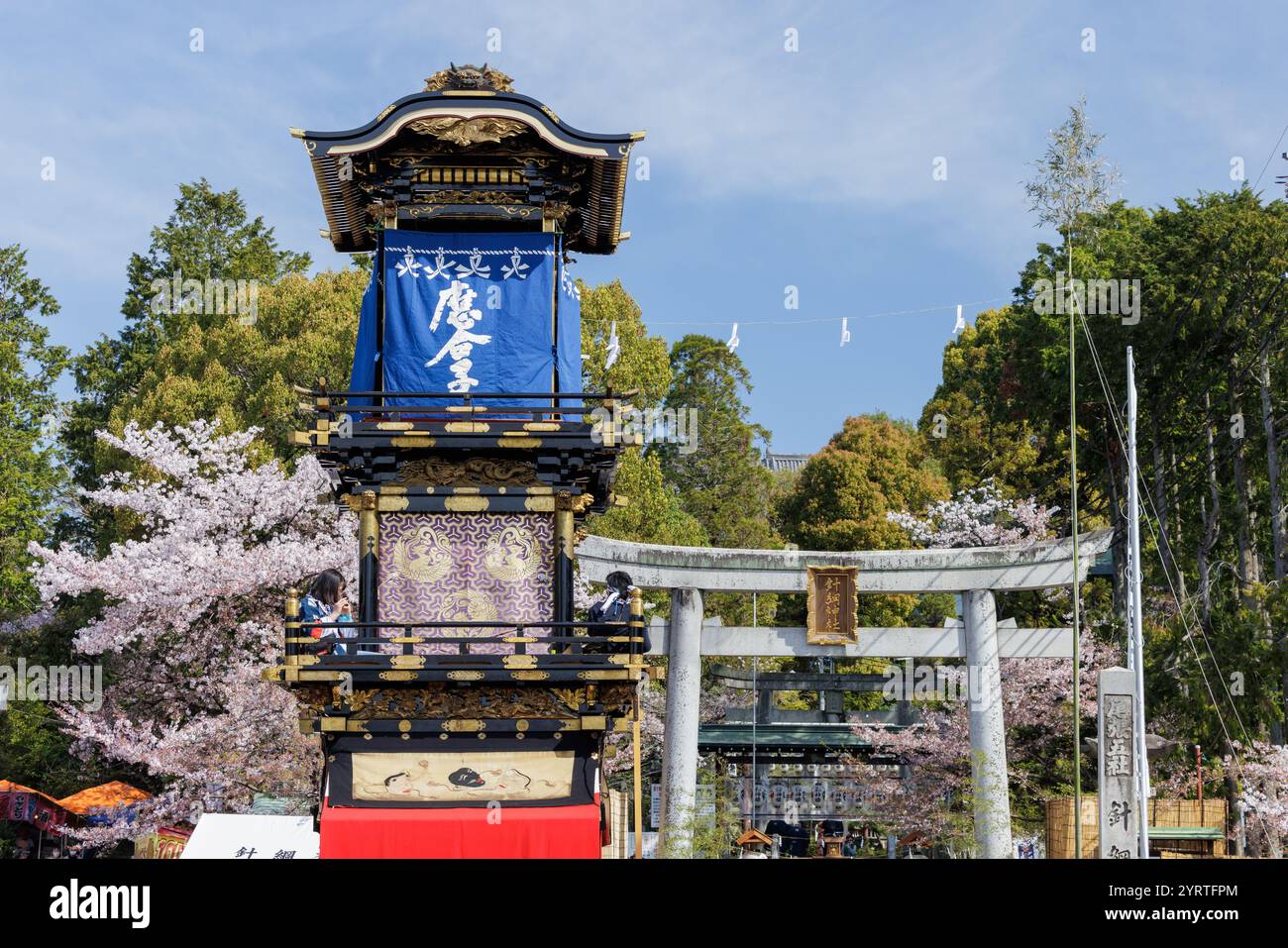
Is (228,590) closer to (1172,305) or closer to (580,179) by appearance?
(580,179)

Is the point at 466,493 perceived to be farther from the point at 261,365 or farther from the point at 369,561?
the point at 261,365

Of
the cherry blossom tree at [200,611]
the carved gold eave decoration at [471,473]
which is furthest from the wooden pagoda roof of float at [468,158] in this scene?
the cherry blossom tree at [200,611]

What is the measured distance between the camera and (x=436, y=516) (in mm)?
22828

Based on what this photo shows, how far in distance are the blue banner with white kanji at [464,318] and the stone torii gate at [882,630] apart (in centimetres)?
768

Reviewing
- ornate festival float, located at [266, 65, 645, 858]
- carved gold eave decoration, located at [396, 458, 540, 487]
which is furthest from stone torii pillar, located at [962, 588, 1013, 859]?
carved gold eave decoration, located at [396, 458, 540, 487]

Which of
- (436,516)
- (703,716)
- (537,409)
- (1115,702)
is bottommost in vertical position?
(703,716)

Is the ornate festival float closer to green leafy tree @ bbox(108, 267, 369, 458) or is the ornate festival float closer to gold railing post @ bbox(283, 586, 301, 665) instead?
gold railing post @ bbox(283, 586, 301, 665)

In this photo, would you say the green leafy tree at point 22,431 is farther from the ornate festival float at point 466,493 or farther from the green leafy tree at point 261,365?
the ornate festival float at point 466,493

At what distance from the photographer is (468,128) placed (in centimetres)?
2320

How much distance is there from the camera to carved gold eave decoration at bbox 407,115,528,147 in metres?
23.1

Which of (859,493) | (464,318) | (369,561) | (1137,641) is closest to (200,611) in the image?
(369,561)

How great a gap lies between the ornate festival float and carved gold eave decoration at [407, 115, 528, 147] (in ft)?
0.12

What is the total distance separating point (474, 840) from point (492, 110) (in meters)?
11.7
